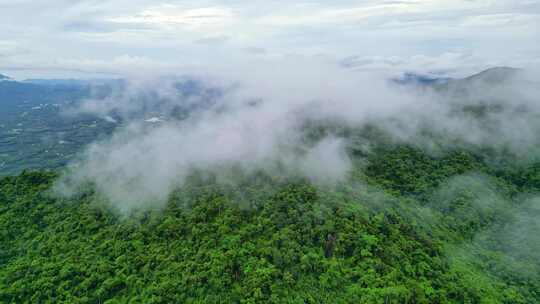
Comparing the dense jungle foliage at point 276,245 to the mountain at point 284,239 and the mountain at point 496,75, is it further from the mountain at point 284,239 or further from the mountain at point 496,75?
the mountain at point 496,75

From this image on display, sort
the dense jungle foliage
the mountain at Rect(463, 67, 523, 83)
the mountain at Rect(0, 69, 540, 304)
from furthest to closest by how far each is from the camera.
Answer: the mountain at Rect(463, 67, 523, 83), the mountain at Rect(0, 69, 540, 304), the dense jungle foliage

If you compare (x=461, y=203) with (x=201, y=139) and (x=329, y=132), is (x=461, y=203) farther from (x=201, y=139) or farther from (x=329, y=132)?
(x=201, y=139)

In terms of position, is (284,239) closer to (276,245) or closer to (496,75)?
(276,245)

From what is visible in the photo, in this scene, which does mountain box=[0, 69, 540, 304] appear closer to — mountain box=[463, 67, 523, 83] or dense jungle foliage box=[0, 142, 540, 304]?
dense jungle foliage box=[0, 142, 540, 304]

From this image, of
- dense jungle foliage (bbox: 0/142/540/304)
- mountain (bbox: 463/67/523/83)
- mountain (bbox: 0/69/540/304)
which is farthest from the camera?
mountain (bbox: 463/67/523/83)

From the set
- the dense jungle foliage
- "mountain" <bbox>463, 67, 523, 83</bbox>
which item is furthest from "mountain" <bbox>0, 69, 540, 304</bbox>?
"mountain" <bbox>463, 67, 523, 83</bbox>

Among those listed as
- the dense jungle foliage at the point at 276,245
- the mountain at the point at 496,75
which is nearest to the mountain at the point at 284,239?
the dense jungle foliage at the point at 276,245

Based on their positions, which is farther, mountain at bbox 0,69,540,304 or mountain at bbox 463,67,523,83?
mountain at bbox 463,67,523,83

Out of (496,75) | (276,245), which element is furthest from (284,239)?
(496,75)
